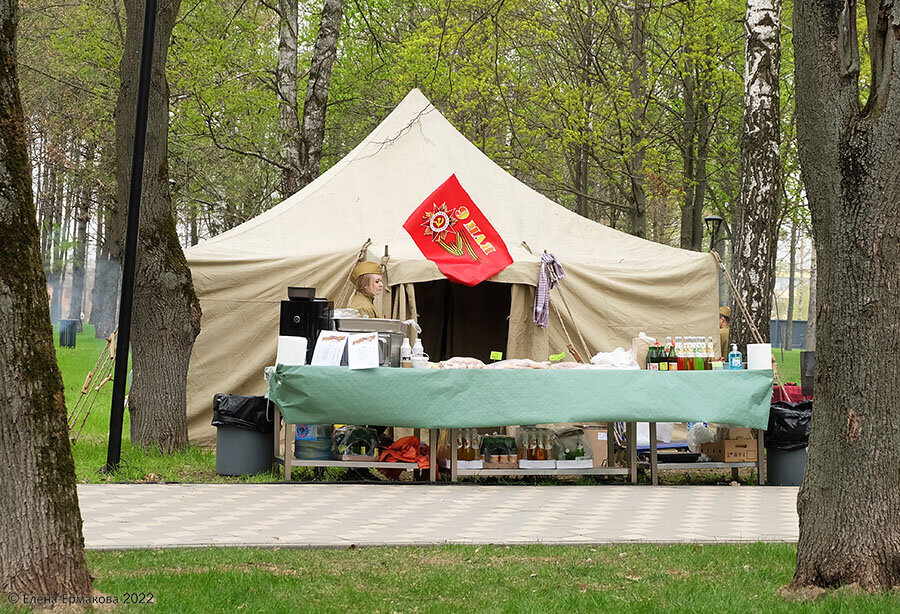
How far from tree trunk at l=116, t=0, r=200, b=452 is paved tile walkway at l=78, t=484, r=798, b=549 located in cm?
166

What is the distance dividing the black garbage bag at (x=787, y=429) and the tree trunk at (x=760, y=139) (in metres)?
2.19

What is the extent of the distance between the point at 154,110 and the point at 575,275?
451 cm

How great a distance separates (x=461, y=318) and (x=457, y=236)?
3.44 metres

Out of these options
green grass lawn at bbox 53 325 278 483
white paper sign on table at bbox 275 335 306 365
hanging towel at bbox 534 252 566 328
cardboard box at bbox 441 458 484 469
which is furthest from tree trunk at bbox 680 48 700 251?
white paper sign on table at bbox 275 335 306 365

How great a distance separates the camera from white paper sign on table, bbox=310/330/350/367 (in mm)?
8938

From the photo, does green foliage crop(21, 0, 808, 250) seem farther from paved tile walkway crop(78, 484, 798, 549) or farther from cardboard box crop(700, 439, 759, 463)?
paved tile walkway crop(78, 484, 798, 549)

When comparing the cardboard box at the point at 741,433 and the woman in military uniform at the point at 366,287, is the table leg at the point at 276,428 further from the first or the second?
the cardboard box at the point at 741,433

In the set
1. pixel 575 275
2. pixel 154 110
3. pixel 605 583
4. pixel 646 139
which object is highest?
pixel 646 139

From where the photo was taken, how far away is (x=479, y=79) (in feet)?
68.7

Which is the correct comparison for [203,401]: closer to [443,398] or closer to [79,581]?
[443,398]

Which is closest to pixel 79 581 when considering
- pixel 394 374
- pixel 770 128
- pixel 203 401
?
pixel 394 374

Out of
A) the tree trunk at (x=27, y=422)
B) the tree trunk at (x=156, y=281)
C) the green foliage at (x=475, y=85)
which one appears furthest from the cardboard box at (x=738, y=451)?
the green foliage at (x=475, y=85)

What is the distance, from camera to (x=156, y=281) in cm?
998

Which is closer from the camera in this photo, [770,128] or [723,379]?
[723,379]
